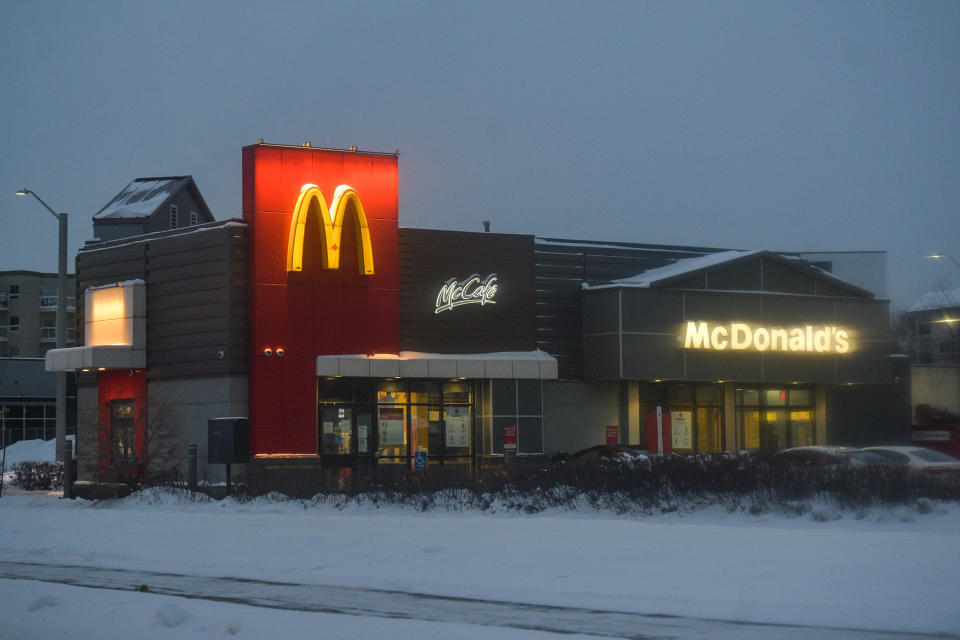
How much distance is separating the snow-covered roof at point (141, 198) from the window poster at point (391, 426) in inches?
568

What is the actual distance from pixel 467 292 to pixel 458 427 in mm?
4539

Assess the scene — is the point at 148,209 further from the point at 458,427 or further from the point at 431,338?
the point at 458,427

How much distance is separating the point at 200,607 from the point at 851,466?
43.8ft

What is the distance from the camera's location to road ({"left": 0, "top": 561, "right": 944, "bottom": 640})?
11.4 m

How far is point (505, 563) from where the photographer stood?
52.9 ft

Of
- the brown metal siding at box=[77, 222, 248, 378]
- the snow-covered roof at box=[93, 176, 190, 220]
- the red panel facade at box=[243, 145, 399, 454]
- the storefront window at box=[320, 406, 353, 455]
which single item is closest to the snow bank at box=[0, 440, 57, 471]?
the snow-covered roof at box=[93, 176, 190, 220]

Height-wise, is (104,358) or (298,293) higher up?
(298,293)

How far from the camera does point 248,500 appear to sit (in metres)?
26.3

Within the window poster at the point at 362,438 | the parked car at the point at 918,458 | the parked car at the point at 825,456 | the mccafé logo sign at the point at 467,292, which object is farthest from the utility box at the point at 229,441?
the parked car at the point at 918,458

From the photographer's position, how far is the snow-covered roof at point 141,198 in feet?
152

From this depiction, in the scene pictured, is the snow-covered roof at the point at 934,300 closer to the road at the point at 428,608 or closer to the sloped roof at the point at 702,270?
the sloped roof at the point at 702,270

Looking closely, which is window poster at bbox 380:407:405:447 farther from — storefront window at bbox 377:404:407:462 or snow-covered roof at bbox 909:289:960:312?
snow-covered roof at bbox 909:289:960:312

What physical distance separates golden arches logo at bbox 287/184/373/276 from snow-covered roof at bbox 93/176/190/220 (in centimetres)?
1334

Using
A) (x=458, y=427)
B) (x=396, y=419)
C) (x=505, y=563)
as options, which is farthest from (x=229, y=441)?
(x=505, y=563)
